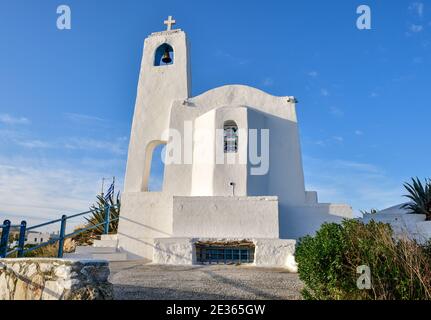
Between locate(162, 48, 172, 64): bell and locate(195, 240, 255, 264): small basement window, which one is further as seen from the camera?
locate(162, 48, 172, 64): bell

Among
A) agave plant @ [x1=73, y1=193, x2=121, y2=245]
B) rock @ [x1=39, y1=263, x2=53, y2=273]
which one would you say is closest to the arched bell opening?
agave plant @ [x1=73, y1=193, x2=121, y2=245]

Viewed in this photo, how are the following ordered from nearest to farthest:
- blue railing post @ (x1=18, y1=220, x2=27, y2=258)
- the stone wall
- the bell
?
the stone wall → blue railing post @ (x1=18, y1=220, x2=27, y2=258) → the bell

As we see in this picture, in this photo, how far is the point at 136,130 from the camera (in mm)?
13742

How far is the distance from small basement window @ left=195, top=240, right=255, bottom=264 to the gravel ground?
2.18 meters

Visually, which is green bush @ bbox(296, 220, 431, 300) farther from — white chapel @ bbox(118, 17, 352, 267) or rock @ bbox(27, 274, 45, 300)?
white chapel @ bbox(118, 17, 352, 267)

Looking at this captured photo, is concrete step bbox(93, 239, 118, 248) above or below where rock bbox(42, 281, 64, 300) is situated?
above

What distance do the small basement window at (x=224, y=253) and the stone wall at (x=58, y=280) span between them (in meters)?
6.09

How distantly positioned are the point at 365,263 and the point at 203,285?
2.95 m

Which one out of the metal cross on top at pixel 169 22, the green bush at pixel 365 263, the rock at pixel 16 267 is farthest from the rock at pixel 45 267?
the metal cross on top at pixel 169 22

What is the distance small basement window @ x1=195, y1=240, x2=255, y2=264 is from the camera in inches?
403
